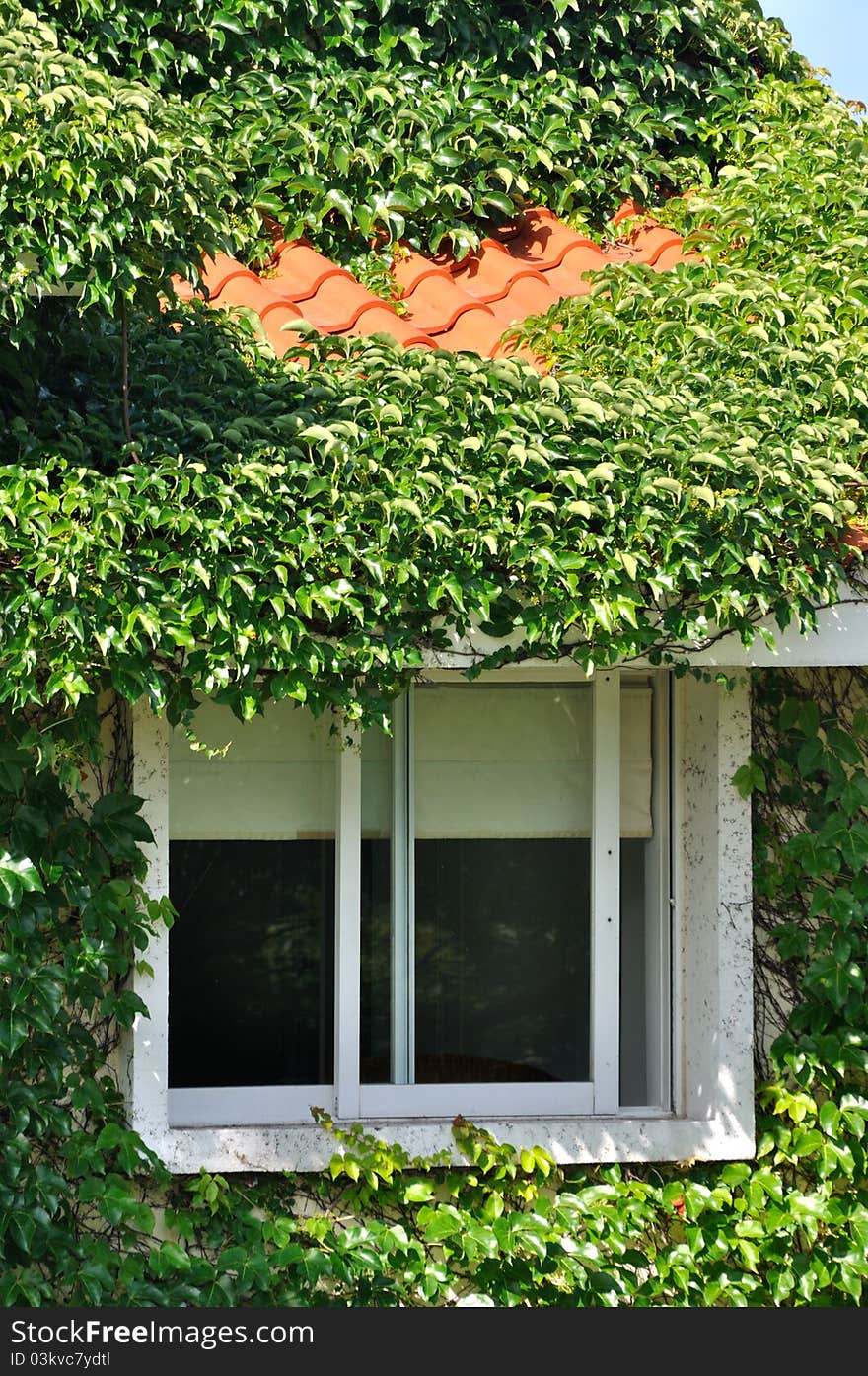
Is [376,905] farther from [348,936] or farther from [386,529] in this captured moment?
[386,529]

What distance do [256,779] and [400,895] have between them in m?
0.64

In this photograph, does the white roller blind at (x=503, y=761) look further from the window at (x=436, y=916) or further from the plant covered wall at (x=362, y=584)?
the plant covered wall at (x=362, y=584)

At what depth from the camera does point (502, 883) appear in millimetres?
4707

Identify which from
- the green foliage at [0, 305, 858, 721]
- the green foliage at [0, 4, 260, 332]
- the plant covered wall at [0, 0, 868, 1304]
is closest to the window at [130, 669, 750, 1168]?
the plant covered wall at [0, 0, 868, 1304]

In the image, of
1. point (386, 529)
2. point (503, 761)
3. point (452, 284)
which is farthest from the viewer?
point (452, 284)

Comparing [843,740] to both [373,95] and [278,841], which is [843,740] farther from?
[373,95]

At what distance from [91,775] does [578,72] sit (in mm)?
3863

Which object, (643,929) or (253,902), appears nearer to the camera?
(253,902)

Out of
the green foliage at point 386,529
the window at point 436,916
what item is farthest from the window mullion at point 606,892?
the green foliage at point 386,529

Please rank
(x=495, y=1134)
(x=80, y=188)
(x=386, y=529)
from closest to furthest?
(x=80, y=188), (x=386, y=529), (x=495, y=1134)

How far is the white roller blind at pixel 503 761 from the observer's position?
4648 millimetres

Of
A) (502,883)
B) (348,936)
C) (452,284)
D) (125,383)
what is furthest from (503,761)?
(452,284)

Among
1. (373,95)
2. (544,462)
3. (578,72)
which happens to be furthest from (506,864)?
(578,72)

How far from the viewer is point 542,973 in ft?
15.5
